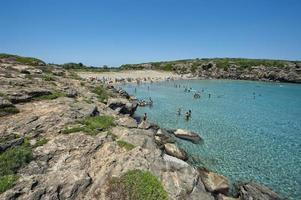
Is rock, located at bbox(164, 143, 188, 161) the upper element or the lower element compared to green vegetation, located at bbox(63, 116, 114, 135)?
lower

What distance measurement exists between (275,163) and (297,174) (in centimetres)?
253

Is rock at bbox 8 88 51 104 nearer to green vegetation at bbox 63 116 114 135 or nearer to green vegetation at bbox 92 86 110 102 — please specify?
green vegetation at bbox 63 116 114 135

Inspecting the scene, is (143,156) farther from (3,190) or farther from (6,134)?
(6,134)

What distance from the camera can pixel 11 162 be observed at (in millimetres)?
14695

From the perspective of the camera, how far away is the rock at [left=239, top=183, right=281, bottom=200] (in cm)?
1847

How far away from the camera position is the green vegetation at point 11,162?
13117 mm

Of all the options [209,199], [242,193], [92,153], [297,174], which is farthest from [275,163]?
[92,153]

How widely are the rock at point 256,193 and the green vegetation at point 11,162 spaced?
51.4ft

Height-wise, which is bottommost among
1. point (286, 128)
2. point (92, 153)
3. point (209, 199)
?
Result: point (286, 128)

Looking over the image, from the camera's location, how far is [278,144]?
32031mm

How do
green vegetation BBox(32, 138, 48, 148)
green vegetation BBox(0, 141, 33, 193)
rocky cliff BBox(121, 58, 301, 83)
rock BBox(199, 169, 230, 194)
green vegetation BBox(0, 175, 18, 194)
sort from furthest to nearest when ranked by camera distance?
rocky cliff BBox(121, 58, 301, 83), rock BBox(199, 169, 230, 194), green vegetation BBox(32, 138, 48, 148), green vegetation BBox(0, 141, 33, 193), green vegetation BBox(0, 175, 18, 194)

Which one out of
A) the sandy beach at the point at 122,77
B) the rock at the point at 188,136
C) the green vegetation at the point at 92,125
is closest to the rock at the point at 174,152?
the green vegetation at the point at 92,125

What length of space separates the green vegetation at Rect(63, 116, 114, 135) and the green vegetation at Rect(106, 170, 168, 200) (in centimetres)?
705

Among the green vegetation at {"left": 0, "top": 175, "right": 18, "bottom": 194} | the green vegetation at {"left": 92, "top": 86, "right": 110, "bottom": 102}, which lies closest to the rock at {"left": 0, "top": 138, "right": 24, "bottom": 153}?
the green vegetation at {"left": 0, "top": 175, "right": 18, "bottom": 194}
